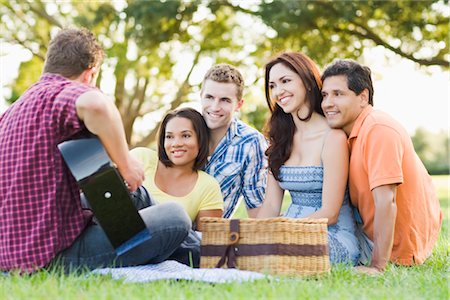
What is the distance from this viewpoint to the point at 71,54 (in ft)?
11.5

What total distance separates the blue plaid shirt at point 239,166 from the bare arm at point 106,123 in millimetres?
1507

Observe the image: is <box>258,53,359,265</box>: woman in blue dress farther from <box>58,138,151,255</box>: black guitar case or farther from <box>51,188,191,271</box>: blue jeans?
<box>58,138,151,255</box>: black guitar case

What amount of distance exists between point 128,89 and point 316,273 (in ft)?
54.8

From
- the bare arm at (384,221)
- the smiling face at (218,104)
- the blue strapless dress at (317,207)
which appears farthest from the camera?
the smiling face at (218,104)

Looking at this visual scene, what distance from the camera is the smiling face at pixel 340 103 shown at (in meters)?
4.21

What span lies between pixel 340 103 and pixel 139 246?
159 centimetres

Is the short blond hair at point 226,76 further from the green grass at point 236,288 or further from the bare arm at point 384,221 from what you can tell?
the green grass at point 236,288

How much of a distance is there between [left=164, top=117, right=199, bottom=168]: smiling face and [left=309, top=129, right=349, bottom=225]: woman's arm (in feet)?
3.12

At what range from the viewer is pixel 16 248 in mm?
3369

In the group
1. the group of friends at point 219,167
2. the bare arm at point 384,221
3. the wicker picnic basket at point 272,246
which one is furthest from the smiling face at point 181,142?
the bare arm at point 384,221

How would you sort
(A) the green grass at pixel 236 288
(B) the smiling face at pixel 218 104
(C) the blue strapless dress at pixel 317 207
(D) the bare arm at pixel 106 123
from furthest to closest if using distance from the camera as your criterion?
(B) the smiling face at pixel 218 104, (C) the blue strapless dress at pixel 317 207, (D) the bare arm at pixel 106 123, (A) the green grass at pixel 236 288

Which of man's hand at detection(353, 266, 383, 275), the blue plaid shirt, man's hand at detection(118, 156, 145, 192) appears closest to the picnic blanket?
man's hand at detection(118, 156, 145, 192)

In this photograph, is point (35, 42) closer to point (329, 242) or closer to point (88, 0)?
point (88, 0)

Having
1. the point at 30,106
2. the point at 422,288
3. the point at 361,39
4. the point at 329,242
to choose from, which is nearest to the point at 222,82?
the point at 329,242
